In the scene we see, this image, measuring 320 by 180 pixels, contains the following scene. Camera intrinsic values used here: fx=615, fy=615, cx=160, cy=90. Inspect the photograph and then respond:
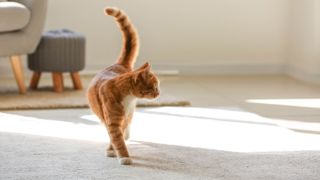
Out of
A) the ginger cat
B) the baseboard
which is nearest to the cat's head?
the ginger cat

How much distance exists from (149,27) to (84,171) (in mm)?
2456

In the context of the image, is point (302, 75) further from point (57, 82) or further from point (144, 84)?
point (144, 84)

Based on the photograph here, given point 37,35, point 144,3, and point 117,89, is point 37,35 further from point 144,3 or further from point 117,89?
point 117,89

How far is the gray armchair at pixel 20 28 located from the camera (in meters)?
3.24

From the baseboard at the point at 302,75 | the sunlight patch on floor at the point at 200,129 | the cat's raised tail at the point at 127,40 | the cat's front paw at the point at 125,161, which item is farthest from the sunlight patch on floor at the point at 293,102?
the cat's front paw at the point at 125,161

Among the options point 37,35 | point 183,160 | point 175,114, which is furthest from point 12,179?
point 37,35

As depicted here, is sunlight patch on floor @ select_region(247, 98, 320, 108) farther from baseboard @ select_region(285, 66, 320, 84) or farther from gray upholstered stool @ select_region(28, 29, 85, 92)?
gray upholstered stool @ select_region(28, 29, 85, 92)

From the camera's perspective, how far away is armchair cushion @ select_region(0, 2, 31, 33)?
3211mm

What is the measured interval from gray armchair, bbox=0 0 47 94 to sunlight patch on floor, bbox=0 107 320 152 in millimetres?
540

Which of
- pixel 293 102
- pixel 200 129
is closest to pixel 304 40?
pixel 293 102

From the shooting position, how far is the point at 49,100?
3219 millimetres

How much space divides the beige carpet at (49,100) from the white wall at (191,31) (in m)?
0.77

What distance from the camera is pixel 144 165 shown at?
81.0 inches

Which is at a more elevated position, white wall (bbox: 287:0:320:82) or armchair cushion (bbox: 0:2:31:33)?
armchair cushion (bbox: 0:2:31:33)
